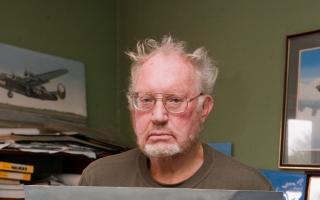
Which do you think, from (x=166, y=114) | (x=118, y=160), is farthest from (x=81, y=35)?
(x=166, y=114)

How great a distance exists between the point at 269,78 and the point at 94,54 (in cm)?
100

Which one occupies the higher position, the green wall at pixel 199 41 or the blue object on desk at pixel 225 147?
the green wall at pixel 199 41

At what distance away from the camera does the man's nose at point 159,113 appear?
1.11m

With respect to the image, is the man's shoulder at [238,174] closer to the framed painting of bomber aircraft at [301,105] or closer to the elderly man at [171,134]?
the elderly man at [171,134]

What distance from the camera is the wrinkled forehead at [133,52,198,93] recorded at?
1.14m

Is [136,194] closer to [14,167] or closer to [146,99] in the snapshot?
[146,99]

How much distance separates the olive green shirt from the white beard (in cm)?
10

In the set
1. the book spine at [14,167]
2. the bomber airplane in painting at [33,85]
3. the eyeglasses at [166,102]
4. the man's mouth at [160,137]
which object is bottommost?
the book spine at [14,167]

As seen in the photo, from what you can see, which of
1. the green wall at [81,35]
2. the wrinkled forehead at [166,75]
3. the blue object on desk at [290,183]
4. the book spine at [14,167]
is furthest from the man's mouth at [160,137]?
the green wall at [81,35]

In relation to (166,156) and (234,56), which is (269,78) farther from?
(166,156)

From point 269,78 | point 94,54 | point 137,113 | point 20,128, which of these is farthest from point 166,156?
point 94,54

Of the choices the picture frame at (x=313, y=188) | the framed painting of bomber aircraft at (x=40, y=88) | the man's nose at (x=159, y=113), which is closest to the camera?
the man's nose at (x=159, y=113)

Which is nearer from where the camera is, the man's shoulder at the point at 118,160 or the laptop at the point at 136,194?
the laptop at the point at 136,194

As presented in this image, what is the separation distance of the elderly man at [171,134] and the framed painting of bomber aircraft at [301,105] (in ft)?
1.25
